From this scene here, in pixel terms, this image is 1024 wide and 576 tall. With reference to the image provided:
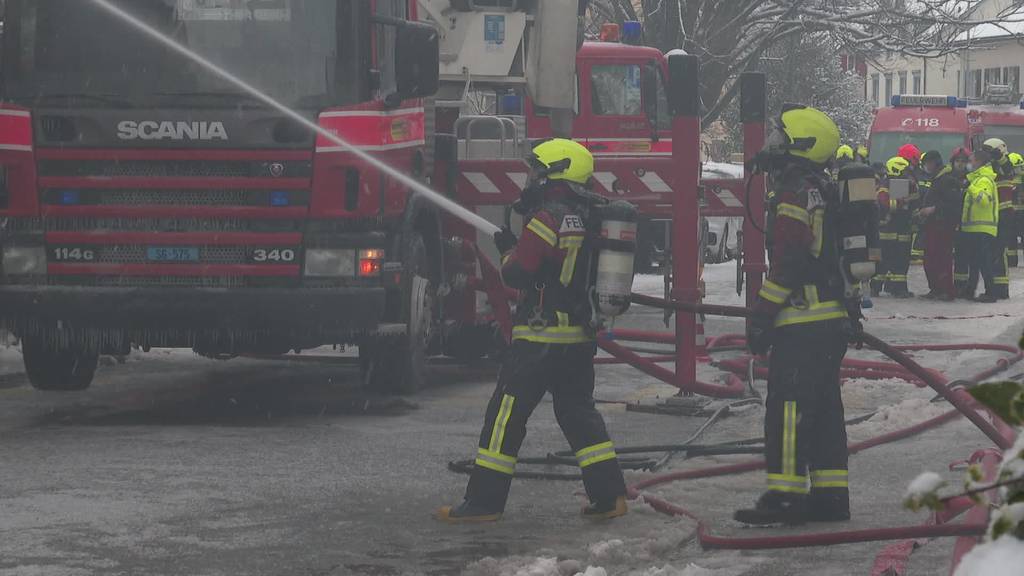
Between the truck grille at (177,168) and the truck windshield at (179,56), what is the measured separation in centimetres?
32

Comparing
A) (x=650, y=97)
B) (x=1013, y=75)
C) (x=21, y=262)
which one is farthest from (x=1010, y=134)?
(x=1013, y=75)

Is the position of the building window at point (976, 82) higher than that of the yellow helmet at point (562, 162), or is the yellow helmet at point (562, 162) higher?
the yellow helmet at point (562, 162)

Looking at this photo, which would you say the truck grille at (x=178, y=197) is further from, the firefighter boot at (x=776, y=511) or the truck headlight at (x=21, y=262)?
the firefighter boot at (x=776, y=511)

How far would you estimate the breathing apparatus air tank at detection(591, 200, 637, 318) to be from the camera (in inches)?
272

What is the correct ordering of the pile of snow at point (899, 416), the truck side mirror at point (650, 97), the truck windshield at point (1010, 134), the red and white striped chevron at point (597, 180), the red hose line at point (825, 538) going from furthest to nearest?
the truck windshield at point (1010, 134) < the truck side mirror at point (650, 97) < the red and white striped chevron at point (597, 180) < the pile of snow at point (899, 416) < the red hose line at point (825, 538)

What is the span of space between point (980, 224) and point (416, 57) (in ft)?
37.8

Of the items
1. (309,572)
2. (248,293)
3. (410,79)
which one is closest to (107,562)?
(309,572)

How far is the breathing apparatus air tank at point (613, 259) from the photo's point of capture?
690 cm

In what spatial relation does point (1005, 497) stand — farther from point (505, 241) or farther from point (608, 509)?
point (505, 241)

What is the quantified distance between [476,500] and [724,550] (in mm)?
1109

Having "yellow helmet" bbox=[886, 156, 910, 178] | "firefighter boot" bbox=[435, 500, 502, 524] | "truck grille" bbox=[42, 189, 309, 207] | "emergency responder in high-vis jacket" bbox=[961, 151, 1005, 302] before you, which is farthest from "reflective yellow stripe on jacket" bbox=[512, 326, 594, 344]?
"yellow helmet" bbox=[886, 156, 910, 178]

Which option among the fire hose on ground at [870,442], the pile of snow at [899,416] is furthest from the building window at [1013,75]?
the pile of snow at [899,416]

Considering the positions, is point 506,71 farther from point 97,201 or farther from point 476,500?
point 476,500

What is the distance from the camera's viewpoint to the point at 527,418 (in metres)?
6.89
